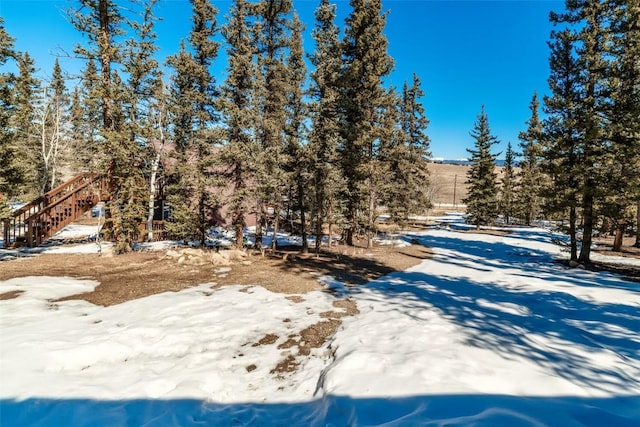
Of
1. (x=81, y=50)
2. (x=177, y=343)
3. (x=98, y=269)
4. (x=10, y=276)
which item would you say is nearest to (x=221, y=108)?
(x=81, y=50)

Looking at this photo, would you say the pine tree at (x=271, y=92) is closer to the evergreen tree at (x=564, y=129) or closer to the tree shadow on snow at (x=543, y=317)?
the tree shadow on snow at (x=543, y=317)

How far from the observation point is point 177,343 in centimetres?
549

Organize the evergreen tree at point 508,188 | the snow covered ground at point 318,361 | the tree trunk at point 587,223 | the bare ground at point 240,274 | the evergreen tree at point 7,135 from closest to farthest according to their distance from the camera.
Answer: the snow covered ground at point 318,361 → the bare ground at point 240,274 → the evergreen tree at point 7,135 → the tree trunk at point 587,223 → the evergreen tree at point 508,188

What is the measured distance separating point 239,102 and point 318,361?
13059mm

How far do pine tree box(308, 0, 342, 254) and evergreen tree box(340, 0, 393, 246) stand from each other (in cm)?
80

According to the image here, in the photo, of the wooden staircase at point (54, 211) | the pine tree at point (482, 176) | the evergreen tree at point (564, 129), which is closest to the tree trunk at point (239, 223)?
the wooden staircase at point (54, 211)

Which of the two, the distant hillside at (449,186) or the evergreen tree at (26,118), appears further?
the distant hillside at (449,186)

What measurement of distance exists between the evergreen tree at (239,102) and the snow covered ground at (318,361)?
742 cm

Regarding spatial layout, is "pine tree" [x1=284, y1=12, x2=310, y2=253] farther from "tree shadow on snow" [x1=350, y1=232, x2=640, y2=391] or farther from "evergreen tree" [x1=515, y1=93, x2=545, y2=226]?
"evergreen tree" [x1=515, y1=93, x2=545, y2=226]

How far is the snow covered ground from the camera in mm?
3480

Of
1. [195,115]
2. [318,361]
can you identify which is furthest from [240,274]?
[195,115]

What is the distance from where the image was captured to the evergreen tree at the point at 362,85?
53.2 ft

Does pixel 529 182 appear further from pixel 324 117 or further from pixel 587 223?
pixel 324 117

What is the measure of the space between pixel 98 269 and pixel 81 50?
28.7ft
